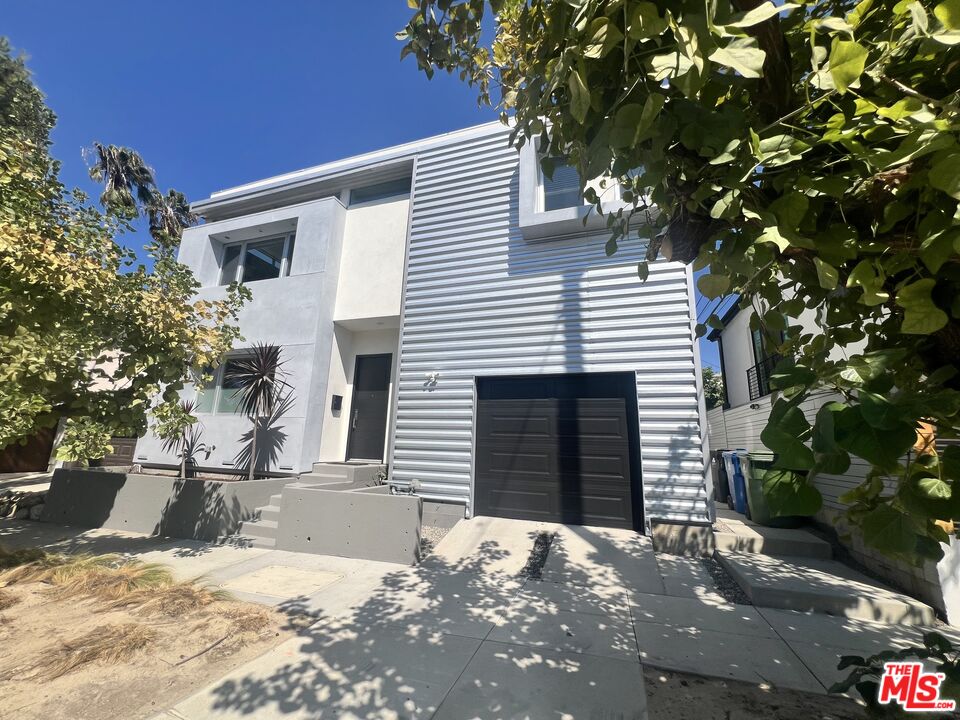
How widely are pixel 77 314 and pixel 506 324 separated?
557cm

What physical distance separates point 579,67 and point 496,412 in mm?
6166

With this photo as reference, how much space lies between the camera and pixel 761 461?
6336mm

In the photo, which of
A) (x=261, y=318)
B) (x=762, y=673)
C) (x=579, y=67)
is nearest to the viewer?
(x=579, y=67)

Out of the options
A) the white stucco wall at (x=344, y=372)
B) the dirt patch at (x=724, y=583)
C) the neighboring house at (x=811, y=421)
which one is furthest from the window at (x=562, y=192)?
the dirt patch at (x=724, y=583)

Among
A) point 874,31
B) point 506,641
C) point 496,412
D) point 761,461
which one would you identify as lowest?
point 506,641

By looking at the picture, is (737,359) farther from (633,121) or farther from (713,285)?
(633,121)

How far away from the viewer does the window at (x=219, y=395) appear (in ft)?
28.9

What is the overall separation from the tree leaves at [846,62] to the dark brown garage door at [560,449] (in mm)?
5713

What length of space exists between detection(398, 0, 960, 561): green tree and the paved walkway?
7.40 feet

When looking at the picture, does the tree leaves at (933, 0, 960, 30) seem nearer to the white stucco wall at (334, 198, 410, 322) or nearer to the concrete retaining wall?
the concrete retaining wall

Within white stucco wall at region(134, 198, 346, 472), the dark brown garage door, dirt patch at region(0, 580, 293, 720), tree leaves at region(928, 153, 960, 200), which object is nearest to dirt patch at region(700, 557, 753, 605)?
the dark brown garage door

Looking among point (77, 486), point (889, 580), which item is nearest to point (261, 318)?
point (77, 486)

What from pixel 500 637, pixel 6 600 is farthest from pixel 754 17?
pixel 6 600

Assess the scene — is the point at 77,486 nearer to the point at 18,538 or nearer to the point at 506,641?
the point at 18,538
